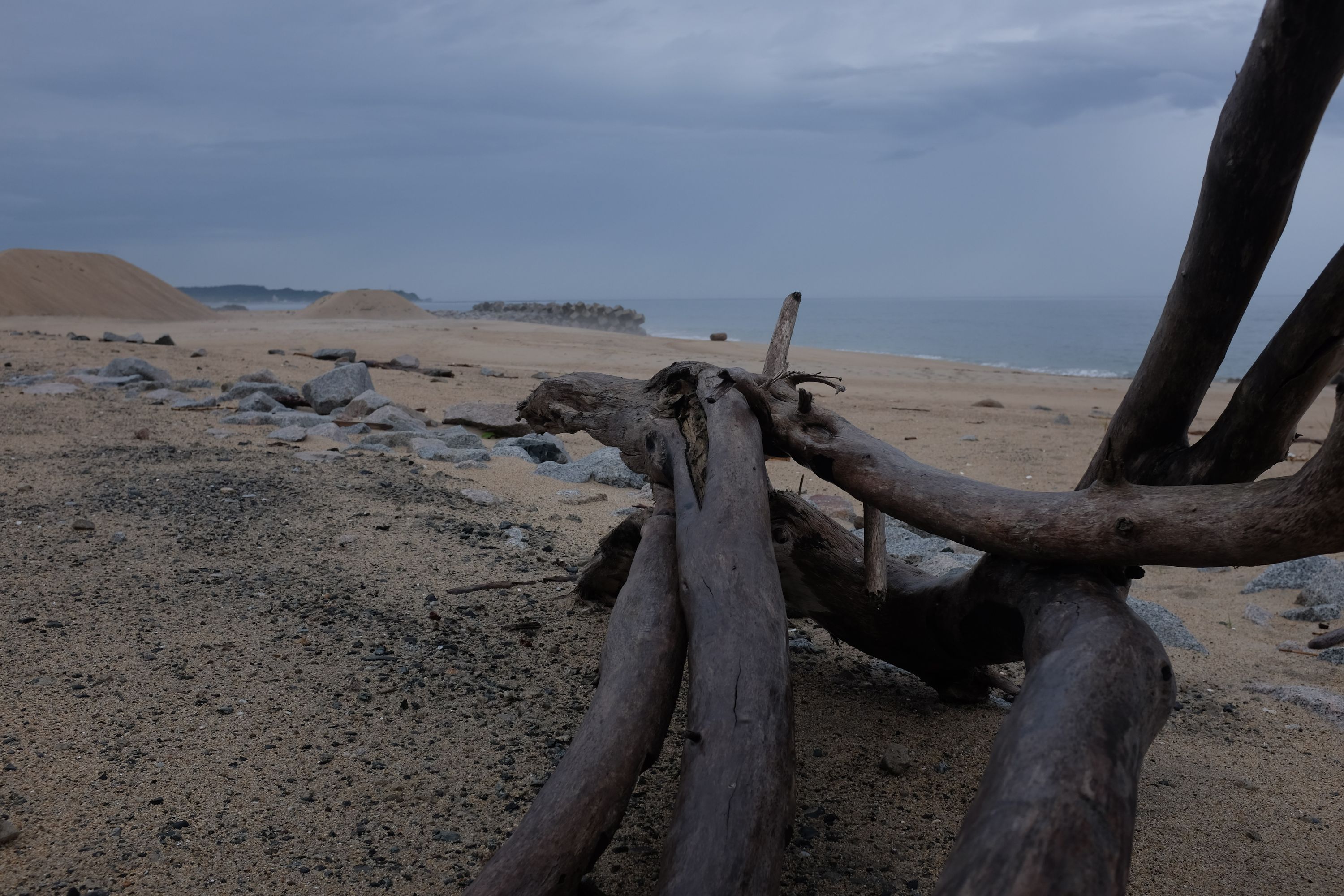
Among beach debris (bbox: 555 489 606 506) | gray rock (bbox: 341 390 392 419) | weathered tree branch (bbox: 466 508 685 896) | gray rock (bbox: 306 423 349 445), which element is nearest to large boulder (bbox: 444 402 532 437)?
gray rock (bbox: 341 390 392 419)

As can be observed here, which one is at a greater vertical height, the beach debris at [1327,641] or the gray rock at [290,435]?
the gray rock at [290,435]

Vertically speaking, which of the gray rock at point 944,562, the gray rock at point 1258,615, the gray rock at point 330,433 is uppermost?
the gray rock at point 330,433

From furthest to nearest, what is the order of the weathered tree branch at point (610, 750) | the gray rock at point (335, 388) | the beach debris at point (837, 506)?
the gray rock at point (335, 388), the beach debris at point (837, 506), the weathered tree branch at point (610, 750)

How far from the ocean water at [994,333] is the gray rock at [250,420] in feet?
34.6

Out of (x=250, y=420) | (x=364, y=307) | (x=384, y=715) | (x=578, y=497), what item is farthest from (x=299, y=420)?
(x=364, y=307)

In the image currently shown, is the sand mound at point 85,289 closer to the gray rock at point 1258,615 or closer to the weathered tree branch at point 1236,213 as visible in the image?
the gray rock at point 1258,615

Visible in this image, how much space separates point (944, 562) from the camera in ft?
16.5

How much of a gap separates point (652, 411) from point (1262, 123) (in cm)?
225

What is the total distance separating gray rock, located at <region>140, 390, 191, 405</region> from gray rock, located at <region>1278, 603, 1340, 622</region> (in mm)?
9350

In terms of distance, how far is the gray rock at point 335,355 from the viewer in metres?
14.7

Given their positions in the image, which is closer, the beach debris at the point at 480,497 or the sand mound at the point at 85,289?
the beach debris at the point at 480,497

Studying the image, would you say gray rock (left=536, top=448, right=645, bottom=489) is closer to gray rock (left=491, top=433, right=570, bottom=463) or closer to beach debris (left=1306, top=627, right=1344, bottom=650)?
gray rock (left=491, top=433, right=570, bottom=463)

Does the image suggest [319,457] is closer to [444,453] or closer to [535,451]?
[444,453]

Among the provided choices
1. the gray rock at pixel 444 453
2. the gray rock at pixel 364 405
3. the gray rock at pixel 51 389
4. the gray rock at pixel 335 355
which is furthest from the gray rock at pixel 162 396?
the gray rock at pixel 335 355
